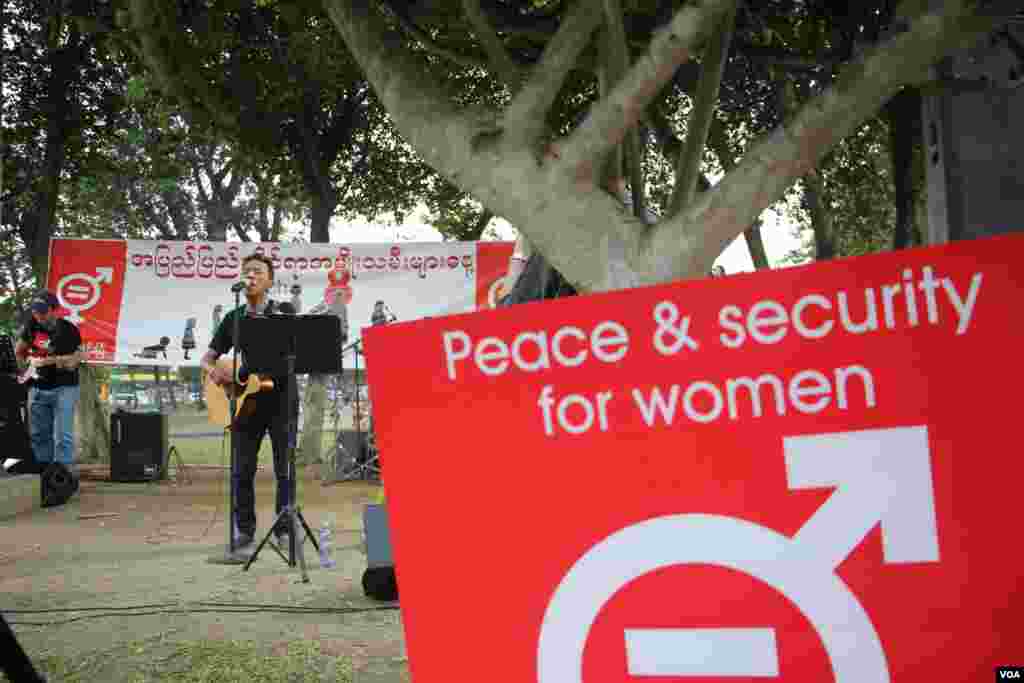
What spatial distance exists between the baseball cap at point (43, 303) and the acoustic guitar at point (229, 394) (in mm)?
4193

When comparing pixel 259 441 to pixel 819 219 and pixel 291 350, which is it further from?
pixel 819 219

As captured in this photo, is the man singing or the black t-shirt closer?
the man singing

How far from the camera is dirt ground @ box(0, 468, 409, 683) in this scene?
4855mm

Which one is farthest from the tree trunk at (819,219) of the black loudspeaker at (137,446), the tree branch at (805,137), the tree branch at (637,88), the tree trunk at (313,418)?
the black loudspeaker at (137,446)

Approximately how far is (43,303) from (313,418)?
5949 millimetres

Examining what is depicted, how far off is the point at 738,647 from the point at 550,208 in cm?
421

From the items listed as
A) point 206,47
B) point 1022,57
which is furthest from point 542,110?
point 206,47

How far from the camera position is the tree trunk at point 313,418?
51.9 ft

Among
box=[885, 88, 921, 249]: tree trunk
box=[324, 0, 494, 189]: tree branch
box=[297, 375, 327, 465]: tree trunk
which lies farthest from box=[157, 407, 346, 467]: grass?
box=[885, 88, 921, 249]: tree trunk

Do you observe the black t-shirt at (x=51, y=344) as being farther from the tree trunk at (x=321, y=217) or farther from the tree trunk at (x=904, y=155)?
the tree trunk at (x=904, y=155)

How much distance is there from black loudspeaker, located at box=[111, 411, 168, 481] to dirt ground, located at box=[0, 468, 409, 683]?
291 cm

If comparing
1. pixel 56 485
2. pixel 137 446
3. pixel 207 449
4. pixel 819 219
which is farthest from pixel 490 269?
pixel 207 449

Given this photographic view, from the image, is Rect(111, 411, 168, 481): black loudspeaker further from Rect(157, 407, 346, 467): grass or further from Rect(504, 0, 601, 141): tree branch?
Rect(504, 0, 601, 141): tree branch

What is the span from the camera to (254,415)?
7402mm
